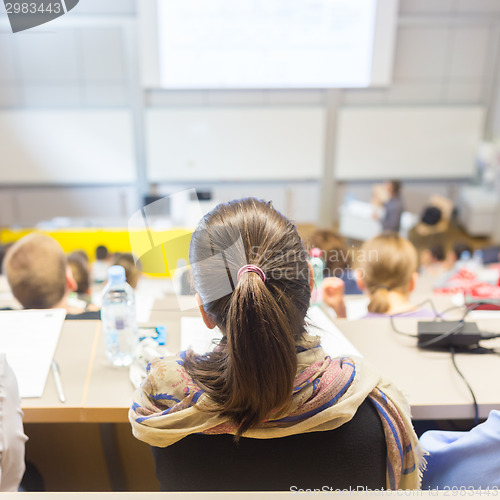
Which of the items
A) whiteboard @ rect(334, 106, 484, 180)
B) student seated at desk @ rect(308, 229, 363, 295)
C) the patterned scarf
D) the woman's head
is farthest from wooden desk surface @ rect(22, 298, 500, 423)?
whiteboard @ rect(334, 106, 484, 180)

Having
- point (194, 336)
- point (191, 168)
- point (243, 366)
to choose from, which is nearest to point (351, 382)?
point (243, 366)

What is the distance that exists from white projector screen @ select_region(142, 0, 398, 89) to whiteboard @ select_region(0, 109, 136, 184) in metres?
0.70

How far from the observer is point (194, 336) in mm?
1197

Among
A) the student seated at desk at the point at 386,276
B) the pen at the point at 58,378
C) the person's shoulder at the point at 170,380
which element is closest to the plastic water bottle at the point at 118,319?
the pen at the point at 58,378

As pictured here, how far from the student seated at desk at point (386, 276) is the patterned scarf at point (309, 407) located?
675mm

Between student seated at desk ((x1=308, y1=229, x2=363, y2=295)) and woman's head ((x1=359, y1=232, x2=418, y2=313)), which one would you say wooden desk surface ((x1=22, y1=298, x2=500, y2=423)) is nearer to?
woman's head ((x1=359, y1=232, x2=418, y2=313))

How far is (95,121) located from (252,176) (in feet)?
5.79

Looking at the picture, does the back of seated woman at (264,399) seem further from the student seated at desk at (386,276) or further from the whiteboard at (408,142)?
the whiteboard at (408,142)

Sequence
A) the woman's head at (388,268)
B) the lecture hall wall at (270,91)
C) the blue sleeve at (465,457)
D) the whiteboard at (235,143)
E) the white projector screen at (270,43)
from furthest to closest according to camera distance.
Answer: the whiteboard at (235,143) → the lecture hall wall at (270,91) → the white projector screen at (270,43) → the woman's head at (388,268) → the blue sleeve at (465,457)

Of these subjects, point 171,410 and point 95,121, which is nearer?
point 171,410

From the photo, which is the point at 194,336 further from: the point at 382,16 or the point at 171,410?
the point at 382,16

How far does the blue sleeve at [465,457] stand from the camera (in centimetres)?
87

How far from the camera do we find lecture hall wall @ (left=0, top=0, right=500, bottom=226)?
519cm

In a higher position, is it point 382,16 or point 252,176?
point 382,16
